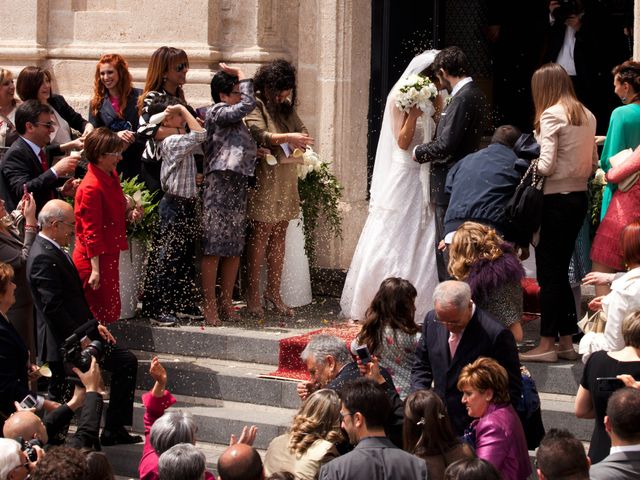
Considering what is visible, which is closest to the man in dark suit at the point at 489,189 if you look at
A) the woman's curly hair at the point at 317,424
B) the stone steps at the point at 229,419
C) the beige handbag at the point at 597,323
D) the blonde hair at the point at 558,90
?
the blonde hair at the point at 558,90

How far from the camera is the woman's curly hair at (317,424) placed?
721 cm

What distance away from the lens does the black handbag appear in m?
9.27

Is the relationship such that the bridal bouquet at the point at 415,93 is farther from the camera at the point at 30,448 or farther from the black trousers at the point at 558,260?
the camera at the point at 30,448

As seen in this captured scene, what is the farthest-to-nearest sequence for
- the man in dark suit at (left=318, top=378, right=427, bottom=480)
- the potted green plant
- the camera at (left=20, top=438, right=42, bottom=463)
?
the potted green plant, the camera at (left=20, top=438, right=42, bottom=463), the man in dark suit at (left=318, top=378, right=427, bottom=480)

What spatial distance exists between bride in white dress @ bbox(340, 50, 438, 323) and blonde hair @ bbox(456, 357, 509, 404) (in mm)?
3095

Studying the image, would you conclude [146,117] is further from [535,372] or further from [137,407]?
[535,372]

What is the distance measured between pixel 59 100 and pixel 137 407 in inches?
115

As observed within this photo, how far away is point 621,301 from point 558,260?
5.23ft

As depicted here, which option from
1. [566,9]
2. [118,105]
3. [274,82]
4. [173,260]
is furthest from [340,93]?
[173,260]

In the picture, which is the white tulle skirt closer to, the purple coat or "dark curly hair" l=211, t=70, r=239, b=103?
"dark curly hair" l=211, t=70, r=239, b=103

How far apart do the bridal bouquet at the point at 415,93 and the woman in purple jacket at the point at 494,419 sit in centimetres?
335

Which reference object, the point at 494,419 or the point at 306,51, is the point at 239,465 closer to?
the point at 494,419

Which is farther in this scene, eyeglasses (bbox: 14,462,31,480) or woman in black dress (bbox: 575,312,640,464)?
woman in black dress (bbox: 575,312,640,464)

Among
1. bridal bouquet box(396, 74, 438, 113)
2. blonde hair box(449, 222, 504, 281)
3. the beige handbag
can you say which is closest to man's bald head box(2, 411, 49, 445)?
blonde hair box(449, 222, 504, 281)
